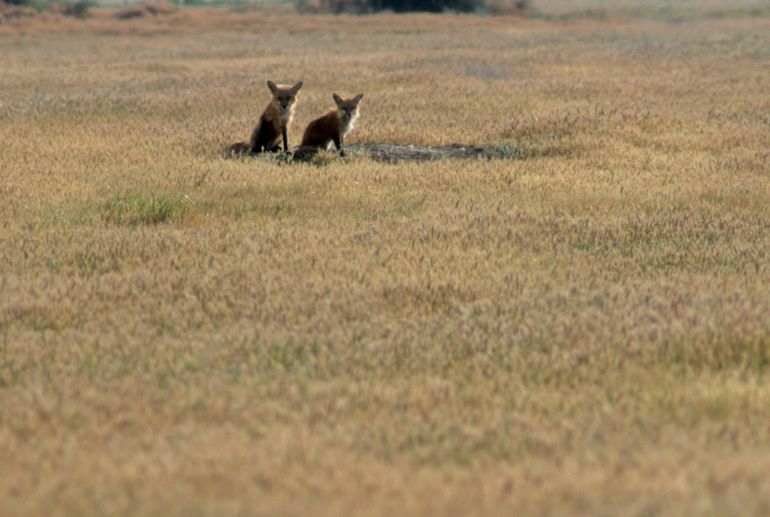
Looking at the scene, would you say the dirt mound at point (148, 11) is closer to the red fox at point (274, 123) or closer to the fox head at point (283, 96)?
the red fox at point (274, 123)

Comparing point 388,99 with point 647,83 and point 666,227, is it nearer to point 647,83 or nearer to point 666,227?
point 647,83

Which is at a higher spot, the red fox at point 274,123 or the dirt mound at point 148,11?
the red fox at point 274,123

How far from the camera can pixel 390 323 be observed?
7473 mm

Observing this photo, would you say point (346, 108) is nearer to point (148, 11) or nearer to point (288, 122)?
point (288, 122)

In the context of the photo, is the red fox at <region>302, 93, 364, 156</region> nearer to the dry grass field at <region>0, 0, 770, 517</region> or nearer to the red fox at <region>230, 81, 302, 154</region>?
the red fox at <region>230, 81, 302, 154</region>

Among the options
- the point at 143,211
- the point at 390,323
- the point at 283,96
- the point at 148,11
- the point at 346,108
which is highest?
the point at 283,96

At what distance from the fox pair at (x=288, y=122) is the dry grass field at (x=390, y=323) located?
71 cm

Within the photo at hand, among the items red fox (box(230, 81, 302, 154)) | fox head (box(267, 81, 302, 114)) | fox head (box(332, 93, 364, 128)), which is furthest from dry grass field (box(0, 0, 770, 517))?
fox head (box(332, 93, 364, 128))

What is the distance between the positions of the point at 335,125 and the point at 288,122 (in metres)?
0.68

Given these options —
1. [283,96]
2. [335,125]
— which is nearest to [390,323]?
[283,96]

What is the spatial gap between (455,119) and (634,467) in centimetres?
1538

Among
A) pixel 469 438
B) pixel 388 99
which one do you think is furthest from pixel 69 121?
pixel 469 438

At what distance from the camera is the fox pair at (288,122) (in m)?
15.5

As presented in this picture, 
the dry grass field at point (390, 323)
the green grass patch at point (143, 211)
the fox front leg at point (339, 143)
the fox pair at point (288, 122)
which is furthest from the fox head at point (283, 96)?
the green grass patch at point (143, 211)
